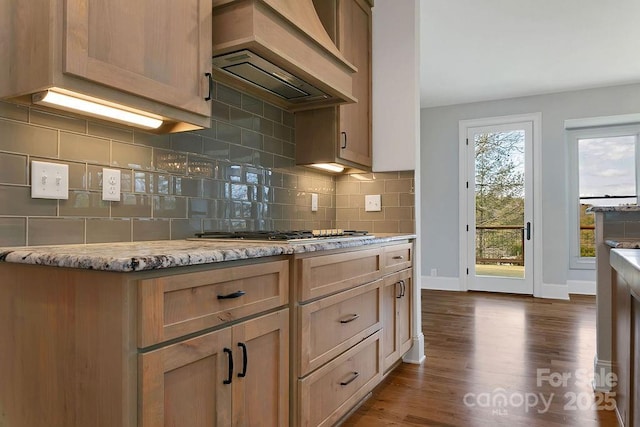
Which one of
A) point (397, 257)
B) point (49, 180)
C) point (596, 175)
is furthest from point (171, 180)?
point (596, 175)

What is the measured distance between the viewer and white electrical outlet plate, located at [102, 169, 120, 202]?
5.00 feet

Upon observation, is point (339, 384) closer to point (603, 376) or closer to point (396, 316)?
point (396, 316)

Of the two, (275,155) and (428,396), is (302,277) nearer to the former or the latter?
(275,155)

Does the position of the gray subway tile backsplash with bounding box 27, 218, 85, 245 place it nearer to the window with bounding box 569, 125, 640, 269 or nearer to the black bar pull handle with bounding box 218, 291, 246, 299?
the black bar pull handle with bounding box 218, 291, 246, 299

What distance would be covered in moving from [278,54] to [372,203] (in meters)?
1.54

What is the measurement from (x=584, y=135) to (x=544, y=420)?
490 centimetres

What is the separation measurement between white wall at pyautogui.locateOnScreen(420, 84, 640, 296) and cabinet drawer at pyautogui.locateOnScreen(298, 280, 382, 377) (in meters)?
3.90

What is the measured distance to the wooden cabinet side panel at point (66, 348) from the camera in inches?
37.5

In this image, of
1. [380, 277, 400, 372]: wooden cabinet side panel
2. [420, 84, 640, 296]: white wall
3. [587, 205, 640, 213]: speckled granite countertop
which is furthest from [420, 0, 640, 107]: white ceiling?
[380, 277, 400, 372]: wooden cabinet side panel

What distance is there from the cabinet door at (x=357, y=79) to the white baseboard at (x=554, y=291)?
3746 millimetres

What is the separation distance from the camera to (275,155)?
2.49 metres

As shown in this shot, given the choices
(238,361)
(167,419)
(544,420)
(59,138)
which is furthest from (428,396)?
(59,138)

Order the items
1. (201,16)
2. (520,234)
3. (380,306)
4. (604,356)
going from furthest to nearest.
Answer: (520,234)
(604,356)
(380,306)
(201,16)

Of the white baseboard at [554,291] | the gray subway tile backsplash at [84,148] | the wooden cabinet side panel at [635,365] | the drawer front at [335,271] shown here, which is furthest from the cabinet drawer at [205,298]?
the white baseboard at [554,291]
